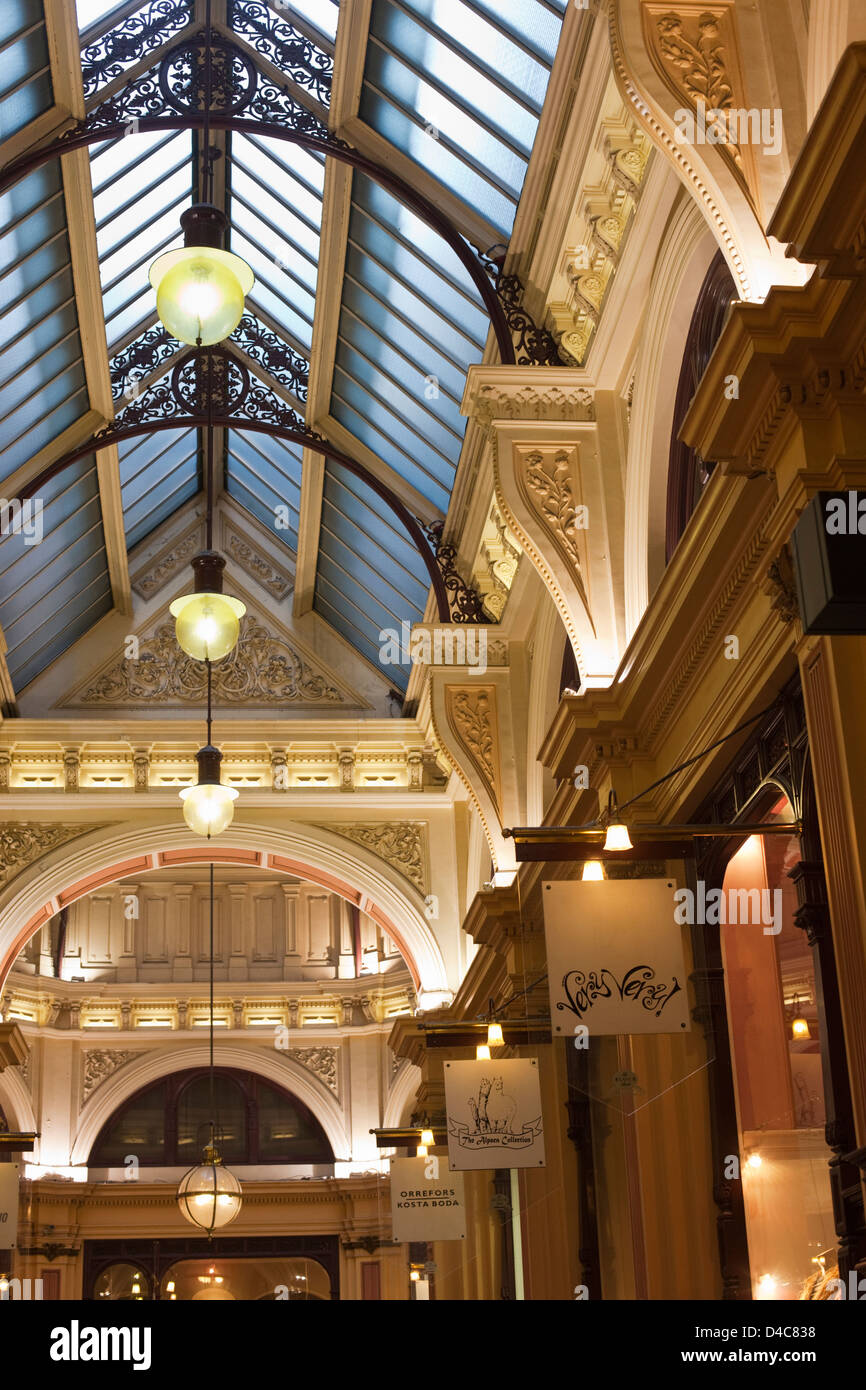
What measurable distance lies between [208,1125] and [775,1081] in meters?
17.7

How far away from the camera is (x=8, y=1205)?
13.1 metres

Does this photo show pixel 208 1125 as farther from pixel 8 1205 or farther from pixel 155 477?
pixel 8 1205

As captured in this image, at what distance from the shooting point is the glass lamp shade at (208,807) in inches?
456

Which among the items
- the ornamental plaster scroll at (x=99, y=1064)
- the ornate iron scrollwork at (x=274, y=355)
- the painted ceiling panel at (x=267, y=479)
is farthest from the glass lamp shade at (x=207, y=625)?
the ornamental plaster scroll at (x=99, y=1064)

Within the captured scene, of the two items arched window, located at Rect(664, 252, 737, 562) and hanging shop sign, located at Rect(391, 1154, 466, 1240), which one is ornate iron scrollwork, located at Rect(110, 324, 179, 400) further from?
hanging shop sign, located at Rect(391, 1154, 466, 1240)

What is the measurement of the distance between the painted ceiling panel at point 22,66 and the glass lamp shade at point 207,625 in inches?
188

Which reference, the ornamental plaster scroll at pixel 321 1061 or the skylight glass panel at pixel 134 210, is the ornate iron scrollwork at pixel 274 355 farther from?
the ornamental plaster scroll at pixel 321 1061

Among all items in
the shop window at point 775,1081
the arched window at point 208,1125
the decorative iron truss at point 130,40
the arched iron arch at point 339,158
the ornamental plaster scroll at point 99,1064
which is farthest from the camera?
the arched window at point 208,1125

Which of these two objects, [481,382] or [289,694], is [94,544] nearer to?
[289,694]

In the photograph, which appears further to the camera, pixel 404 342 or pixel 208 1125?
pixel 208 1125

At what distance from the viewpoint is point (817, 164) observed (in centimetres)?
487

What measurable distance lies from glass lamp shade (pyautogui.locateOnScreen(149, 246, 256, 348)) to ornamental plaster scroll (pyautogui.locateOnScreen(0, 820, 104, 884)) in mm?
10000

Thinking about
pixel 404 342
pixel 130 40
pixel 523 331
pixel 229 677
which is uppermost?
pixel 130 40

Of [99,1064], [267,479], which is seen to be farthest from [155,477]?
[99,1064]
